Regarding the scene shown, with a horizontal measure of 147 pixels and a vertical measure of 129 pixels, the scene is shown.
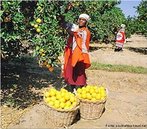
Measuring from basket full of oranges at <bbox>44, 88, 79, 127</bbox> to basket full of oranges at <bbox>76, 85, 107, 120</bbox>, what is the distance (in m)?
0.30

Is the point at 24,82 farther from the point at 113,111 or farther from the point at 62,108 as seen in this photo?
the point at 62,108

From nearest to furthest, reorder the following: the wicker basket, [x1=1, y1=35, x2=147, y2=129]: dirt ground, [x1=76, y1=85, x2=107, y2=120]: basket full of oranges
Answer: the wicker basket, [x1=1, y1=35, x2=147, y2=129]: dirt ground, [x1=76, y1=85, x2=107, y2=120]: basket full of oranges

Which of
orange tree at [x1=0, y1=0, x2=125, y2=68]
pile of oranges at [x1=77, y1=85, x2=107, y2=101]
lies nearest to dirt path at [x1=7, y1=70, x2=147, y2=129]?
pile of oranges at [x1=77, y1=85, x2=107, y2=101]

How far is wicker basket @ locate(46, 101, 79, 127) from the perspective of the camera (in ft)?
19.9

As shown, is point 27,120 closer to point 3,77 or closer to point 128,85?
point 3,77

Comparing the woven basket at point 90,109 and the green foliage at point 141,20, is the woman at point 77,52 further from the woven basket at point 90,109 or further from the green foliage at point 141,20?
the green foliage at point 141,20

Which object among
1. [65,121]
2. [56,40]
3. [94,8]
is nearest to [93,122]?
[65,121]

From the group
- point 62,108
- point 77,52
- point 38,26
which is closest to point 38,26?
point 38,26

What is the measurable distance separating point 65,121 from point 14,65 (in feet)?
17.6

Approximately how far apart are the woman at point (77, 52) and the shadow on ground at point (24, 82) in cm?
95

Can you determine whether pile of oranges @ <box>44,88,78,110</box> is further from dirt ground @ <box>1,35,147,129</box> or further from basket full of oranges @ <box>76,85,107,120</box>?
basket full of oranges @ <box>76,85,107,120</box>

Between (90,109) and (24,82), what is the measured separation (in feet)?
10.1

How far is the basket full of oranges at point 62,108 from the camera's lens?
19.9ft

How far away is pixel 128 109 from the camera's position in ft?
25.0
